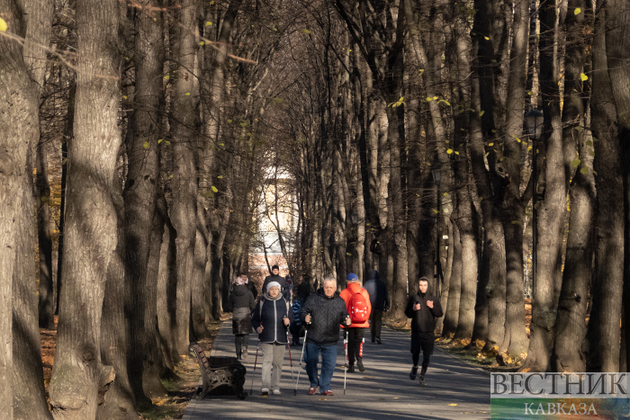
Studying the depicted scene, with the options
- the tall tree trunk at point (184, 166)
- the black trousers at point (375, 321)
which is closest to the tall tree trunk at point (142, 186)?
the tall tree trunk at point (184, 166)

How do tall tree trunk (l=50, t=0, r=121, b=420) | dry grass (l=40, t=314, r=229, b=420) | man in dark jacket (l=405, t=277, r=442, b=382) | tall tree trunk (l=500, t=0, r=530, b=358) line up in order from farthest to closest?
tall tree trunk (l=500, t=0, r=530, b=358)
man in dark jacket (l=405, t=277, r=442, b=382)
dry grass (l=40, t=314, r=229, b=420)
tall tree trunk (l=50, t=0, r=121, b=420)

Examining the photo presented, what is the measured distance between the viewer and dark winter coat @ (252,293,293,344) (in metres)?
13.3

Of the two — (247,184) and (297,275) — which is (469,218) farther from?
(297,275)

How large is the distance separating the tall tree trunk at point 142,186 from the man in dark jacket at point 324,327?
2570 mm

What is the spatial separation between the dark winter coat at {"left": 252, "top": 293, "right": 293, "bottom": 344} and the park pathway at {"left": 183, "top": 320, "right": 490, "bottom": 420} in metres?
0.91

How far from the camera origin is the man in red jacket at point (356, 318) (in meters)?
15.7

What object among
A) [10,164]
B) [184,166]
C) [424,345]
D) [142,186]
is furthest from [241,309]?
[10,164]

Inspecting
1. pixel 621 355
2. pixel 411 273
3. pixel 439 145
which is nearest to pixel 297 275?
pixel 411 273

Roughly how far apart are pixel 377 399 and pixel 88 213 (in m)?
5.52

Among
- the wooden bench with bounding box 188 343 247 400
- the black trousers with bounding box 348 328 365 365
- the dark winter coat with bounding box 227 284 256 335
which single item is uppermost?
the dark winter coat with bounding box 227 284 256 335

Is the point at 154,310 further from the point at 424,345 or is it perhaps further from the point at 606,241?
the point at 606,241

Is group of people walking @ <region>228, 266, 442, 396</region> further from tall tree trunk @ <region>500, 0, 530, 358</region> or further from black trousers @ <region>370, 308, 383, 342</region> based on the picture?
black trousers @ <region>370, 308, 383, 342</region>

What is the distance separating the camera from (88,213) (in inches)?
357

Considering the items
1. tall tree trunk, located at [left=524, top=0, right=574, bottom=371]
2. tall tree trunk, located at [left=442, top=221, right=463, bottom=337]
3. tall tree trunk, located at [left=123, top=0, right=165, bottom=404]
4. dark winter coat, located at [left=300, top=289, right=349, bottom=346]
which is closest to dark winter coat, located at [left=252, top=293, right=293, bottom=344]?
dark winter coat, located at [left=300, top=289, right=349, bottom=346]
